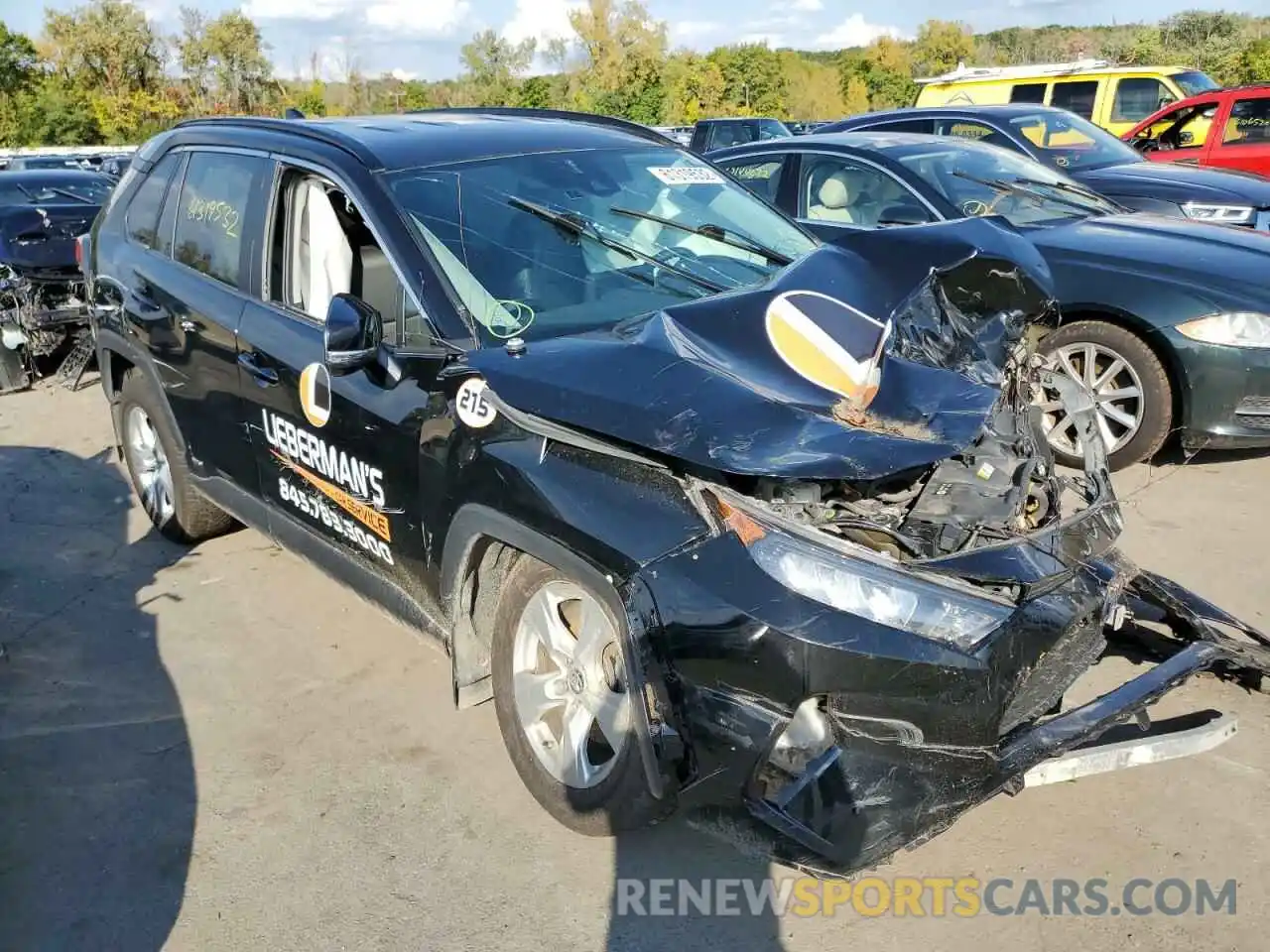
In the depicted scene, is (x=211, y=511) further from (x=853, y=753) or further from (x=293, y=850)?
(x=853, y=753)

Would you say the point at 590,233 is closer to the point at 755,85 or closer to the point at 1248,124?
the point at 1248,124

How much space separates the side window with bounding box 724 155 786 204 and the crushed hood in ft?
11.5

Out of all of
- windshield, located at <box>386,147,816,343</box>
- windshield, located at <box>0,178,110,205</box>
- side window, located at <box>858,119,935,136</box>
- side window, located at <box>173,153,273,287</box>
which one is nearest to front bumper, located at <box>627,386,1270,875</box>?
windshield, located at <box>386,147,816,343</box>

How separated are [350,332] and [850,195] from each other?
174 inches

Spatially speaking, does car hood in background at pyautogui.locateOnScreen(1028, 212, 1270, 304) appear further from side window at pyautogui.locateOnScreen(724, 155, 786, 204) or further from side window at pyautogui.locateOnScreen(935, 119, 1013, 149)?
side window at pyautogui.locateOnScreen(935, 119, 1013, 149)

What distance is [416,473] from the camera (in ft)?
10.1

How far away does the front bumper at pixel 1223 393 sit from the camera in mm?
4977

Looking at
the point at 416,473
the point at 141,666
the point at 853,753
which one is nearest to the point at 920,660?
the point at 853,753

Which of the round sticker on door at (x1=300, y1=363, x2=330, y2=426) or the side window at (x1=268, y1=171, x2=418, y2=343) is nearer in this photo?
the round sticker on door at (x1=300, y1=363, x2=330, y2=426)

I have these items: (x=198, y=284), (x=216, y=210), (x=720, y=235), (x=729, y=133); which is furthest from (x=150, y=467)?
(x=729, y=133)

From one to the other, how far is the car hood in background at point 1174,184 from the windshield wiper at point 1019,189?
4.75 feet

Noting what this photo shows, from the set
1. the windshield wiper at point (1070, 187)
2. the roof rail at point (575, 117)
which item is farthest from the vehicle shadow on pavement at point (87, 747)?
the windshield wiper at point (1070, 187)

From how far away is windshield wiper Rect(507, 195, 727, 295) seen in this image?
340 centimetres

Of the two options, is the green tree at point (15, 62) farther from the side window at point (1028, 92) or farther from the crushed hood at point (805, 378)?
the crushed hood at point (805, 378)
